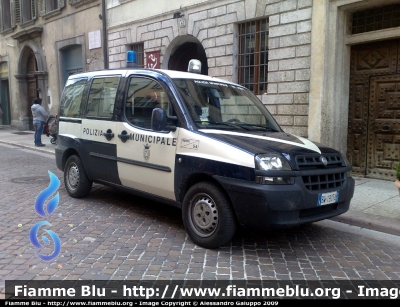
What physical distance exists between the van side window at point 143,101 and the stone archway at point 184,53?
7.59 m

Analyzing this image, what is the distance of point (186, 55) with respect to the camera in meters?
13.9

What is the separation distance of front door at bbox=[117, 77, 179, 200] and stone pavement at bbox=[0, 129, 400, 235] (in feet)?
8.55

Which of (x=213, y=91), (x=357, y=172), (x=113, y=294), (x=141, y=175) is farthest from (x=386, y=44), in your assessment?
(x=113, y=294)

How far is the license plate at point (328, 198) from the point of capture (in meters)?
4.24

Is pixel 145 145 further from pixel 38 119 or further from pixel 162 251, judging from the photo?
pixel 38 119

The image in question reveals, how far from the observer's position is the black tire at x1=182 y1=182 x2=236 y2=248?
4.21 meters

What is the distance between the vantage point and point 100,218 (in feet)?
18.3

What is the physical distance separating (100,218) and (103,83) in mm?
2045

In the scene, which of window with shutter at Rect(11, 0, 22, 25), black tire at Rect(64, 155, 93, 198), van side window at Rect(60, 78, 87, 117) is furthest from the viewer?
window with shutter at Rect(11, 0, 22, 25)

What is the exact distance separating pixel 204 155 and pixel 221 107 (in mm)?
935

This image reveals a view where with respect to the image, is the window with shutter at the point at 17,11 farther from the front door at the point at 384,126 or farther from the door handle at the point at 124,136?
the front door at the point at 384,126

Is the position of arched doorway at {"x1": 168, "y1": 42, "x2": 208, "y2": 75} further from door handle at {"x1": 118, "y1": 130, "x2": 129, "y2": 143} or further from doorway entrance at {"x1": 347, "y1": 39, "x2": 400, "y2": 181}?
door handle at {"x1": 118, "y1": 130, "x2": 129, "y2": 143}

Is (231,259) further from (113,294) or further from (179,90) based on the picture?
(179,90)

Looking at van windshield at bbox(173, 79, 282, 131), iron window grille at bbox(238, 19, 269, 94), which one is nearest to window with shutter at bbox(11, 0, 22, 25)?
iron window grille at bbox(238, 19, 269, 94)
